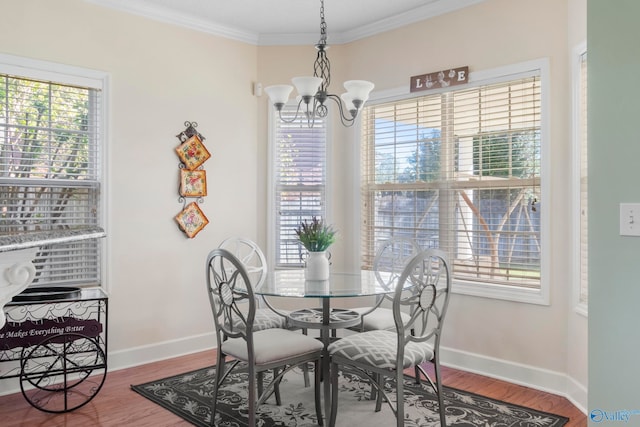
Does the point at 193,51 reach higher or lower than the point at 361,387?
higher

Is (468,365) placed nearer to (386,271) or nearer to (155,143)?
(386,271)

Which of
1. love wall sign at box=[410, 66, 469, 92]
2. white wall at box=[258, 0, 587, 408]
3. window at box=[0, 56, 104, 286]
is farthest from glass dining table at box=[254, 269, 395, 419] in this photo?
love wall sign at box=[410, 66, 469, 92]

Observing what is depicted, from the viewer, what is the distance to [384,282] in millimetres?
3162

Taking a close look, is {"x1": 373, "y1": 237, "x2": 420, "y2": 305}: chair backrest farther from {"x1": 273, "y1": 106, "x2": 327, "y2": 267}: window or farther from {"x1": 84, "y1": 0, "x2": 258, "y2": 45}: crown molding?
{"x1": 84, "y1": 0, "x2": 258, "y2": 45}: crown molding

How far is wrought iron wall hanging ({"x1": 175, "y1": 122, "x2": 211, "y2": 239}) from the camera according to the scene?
414 cm

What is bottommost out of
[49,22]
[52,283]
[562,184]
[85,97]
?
[52,283]

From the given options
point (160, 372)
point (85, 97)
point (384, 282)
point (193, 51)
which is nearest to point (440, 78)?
point (384, 282)

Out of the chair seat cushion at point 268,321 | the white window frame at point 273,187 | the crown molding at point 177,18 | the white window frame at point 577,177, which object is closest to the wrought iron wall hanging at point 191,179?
the white window frame at point 273,187

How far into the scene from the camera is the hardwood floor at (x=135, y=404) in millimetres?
2855

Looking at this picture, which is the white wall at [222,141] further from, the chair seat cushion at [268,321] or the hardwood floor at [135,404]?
the chair seat cushion at [268,321]

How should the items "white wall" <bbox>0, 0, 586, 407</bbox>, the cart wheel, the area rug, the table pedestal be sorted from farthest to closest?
"white wall" <bbox>0, 0, 586, 407</bbox> → the cart wheel → the area rug → the table pedestal

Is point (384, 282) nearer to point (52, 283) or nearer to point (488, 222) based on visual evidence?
point (488, 222)

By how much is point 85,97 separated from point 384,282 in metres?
2.54

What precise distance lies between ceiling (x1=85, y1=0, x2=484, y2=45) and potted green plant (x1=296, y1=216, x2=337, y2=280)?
190 centimetres
